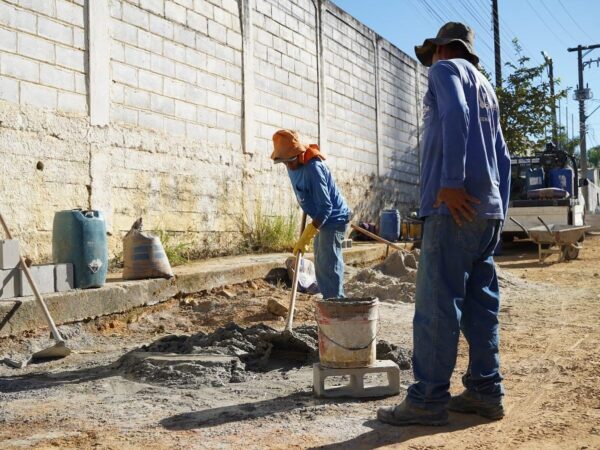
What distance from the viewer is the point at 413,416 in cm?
317

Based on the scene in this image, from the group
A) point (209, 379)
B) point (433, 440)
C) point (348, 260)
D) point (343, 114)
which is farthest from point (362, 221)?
point (433, 440)

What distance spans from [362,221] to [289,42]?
470 centimetres

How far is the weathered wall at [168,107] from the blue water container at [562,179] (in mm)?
4763

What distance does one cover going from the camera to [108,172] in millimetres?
8133

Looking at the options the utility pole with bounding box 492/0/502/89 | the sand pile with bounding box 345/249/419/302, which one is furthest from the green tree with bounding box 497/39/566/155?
the sand pile with bounding box 345/249/419/302

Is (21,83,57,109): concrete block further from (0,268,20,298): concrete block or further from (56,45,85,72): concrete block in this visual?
(0,268,20,298): concrete block

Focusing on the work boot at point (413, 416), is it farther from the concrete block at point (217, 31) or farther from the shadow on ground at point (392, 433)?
the concrete block at point (217, 31)

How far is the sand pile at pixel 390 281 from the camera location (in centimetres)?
821

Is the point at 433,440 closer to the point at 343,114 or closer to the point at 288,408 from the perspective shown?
the point at 288,408

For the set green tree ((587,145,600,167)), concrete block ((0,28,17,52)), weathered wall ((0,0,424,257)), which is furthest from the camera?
green tree ((587,145,600,167))

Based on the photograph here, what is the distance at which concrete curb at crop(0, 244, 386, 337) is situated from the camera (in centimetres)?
547

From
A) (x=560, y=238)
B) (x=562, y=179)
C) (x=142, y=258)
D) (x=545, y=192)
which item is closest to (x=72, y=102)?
(x=142, y=258)

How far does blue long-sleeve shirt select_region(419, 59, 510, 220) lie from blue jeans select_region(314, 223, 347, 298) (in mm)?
2163

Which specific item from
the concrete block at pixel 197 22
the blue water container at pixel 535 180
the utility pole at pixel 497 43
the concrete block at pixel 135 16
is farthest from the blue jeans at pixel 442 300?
the utility pole at pixel 497 43
